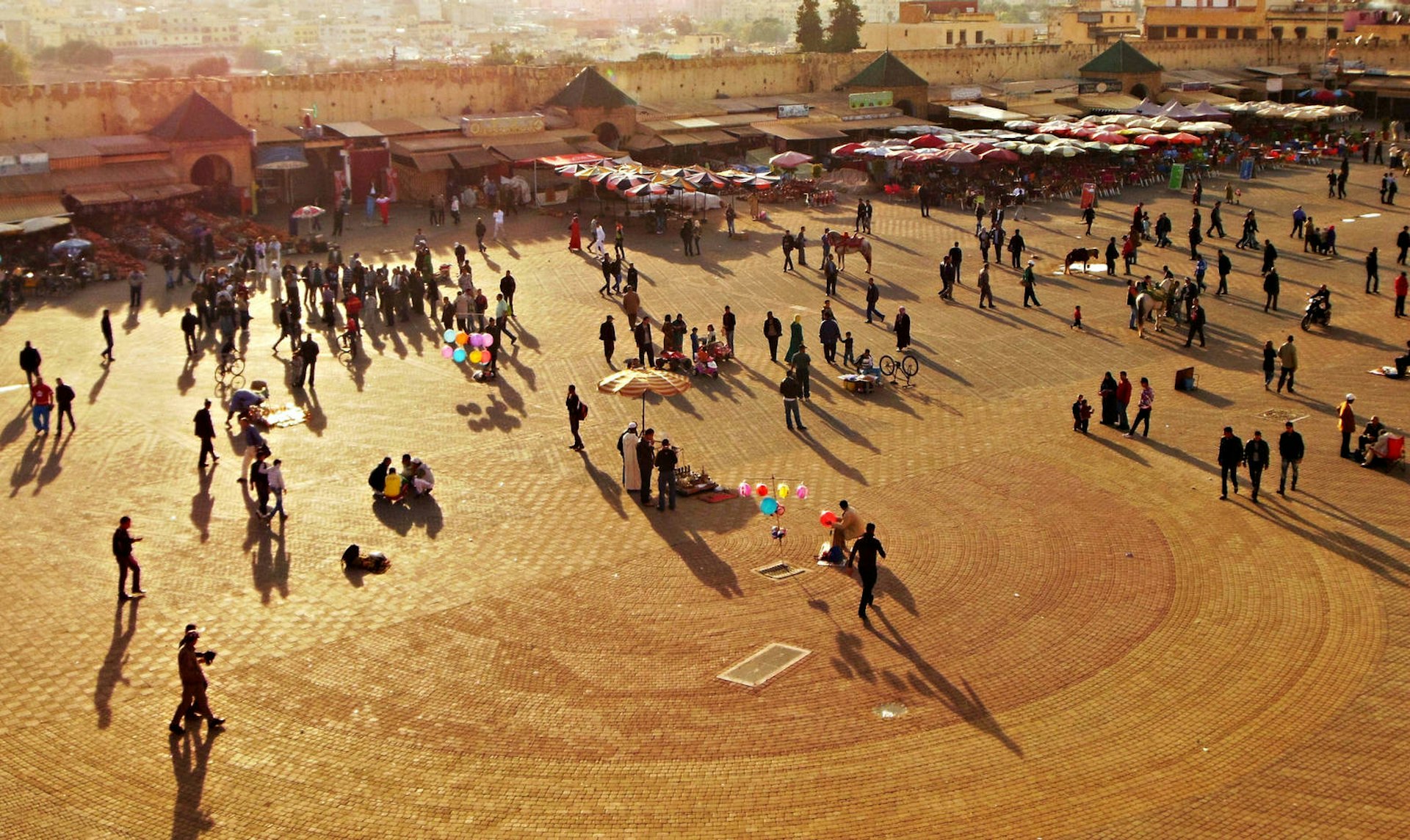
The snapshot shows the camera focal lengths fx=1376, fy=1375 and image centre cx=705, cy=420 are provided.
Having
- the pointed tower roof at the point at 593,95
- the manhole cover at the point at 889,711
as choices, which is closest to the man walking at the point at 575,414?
the manhole cover at the point at 889,711

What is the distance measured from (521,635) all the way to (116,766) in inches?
164

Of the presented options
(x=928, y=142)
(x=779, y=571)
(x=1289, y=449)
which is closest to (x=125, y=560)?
(x=779, y=571)

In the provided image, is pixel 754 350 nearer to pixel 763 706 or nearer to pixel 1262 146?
pixel 763 706

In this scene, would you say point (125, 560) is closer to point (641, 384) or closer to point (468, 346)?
point (641, 384)

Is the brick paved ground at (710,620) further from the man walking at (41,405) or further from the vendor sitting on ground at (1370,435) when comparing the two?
the man walking at (41,405)

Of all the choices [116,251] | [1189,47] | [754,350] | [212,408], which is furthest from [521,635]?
[1189,47]

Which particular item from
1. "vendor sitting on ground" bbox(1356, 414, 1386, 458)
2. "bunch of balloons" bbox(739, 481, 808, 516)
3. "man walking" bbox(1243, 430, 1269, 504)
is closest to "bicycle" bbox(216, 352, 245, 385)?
"bunch of balloons" bbox(739, 481, 808, 516)

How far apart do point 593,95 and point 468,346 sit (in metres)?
24.1

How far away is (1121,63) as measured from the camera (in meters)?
61.4

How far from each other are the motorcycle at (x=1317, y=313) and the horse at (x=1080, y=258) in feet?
19.6

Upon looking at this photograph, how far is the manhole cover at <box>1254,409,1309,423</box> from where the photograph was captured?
2178cm

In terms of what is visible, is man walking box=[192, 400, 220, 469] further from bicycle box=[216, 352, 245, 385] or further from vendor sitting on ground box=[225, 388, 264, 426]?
bicycle box=[216, 352, 245, 385]

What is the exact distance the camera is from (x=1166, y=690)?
13.3 meters

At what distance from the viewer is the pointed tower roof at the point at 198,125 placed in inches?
1556
